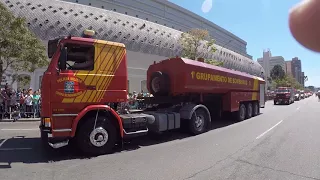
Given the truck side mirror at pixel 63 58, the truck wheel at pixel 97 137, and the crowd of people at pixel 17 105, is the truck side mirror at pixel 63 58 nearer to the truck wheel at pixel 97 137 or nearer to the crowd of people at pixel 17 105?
the truck wheel at pixel 97 137

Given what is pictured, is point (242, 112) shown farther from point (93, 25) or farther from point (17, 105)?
point (93, 25)

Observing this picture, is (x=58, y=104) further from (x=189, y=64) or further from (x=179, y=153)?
(x=189, y=64)

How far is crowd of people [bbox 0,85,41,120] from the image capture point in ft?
52.7

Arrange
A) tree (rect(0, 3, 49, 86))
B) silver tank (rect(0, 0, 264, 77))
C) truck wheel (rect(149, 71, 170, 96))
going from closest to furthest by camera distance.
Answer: truck wheel (rect(149, 71, 170, 96)) < tree (rect(0, 3, 49, 86)) < silver tank (rect(0, 0, 264, 77))

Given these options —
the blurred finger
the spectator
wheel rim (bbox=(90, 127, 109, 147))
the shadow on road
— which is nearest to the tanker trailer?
the shadow on road

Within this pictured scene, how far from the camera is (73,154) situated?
24.7 feet

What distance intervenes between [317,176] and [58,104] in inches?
239

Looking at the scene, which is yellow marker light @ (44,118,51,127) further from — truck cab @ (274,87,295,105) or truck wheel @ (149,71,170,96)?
truck cab @ (274,87,295,105)

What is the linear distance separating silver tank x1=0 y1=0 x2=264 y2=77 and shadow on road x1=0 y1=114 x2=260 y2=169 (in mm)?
34667

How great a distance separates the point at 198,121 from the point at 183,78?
73.8 inches

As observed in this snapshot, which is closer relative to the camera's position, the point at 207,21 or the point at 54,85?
the point at 54,85

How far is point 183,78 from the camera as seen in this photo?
10453 mm

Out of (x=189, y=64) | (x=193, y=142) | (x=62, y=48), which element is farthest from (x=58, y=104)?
(x=189, y=64)

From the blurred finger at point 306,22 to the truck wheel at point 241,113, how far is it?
14.1 metres
